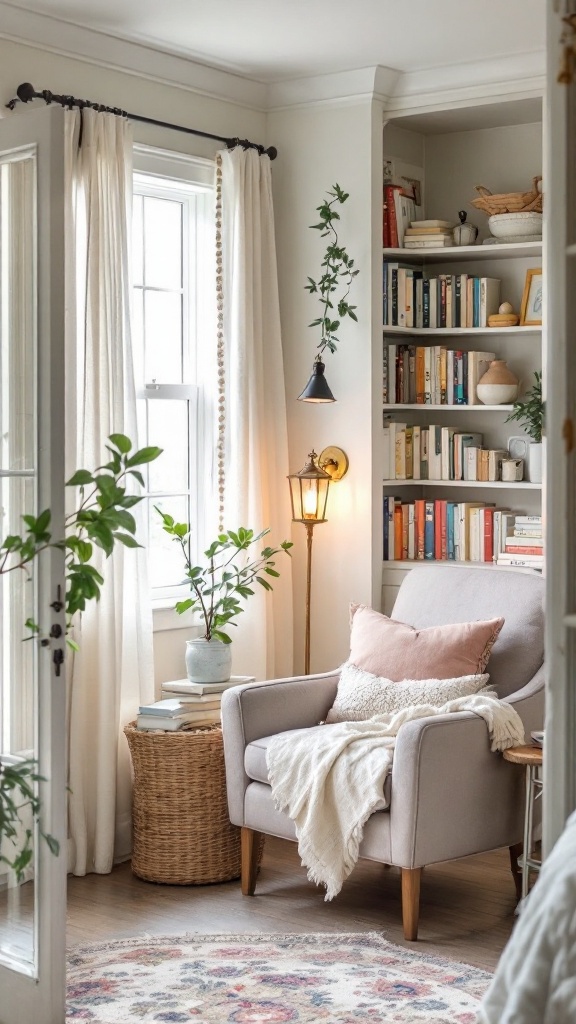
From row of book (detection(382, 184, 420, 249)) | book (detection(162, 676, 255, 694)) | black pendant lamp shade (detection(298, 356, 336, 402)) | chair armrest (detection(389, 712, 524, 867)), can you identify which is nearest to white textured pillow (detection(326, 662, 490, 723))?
chair armrest (detection(389, 712, 524, 867))

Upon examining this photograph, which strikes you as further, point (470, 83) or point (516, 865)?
point (470, 83)

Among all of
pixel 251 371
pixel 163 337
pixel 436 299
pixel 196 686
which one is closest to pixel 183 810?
pixel 196 686

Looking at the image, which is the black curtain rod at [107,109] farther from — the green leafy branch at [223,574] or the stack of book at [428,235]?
the green leafy branch at [223,574]

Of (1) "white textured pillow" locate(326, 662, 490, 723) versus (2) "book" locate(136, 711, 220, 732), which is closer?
(1) "white textured pillow" locate(326, 662, 490, 723)

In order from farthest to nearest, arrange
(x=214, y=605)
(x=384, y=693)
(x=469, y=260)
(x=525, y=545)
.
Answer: (x=469, y=260) → (x=525, y=545) → (x=214, y=605) → (x=384, y=693)

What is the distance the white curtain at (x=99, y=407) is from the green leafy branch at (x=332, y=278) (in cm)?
88

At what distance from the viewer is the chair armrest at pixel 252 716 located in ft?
13.9

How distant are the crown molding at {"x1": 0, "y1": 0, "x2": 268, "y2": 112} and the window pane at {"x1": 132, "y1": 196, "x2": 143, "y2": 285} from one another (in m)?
0.46

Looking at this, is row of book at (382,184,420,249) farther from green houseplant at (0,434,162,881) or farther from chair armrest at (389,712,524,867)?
green houseplant at (0,434,162,881)

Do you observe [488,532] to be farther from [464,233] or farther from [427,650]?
[464,233]

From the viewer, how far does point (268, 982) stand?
3.54 m

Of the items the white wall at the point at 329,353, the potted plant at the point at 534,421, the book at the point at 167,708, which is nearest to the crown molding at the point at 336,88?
the white wall at the point at 329,353

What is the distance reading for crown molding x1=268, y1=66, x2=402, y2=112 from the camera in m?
5.01

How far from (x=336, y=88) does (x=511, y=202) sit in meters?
0.81
